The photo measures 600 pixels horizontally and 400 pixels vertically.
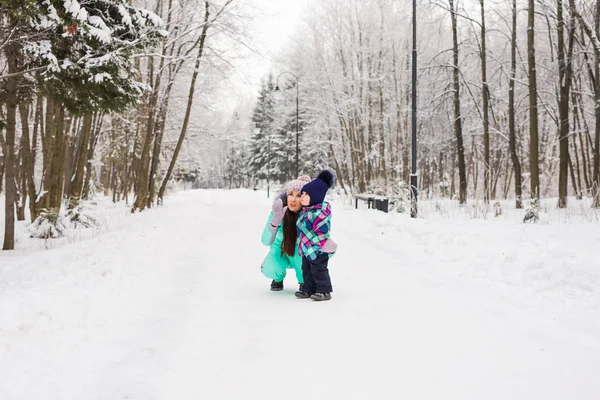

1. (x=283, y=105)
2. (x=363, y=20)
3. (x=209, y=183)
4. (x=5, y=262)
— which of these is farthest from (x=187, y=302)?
(x=209, y=183)

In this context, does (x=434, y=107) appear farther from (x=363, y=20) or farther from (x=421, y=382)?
(x=421, y=382)

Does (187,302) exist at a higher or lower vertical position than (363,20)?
lower

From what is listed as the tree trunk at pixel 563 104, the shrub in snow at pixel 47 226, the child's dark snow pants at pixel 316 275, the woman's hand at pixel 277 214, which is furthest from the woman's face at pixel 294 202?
the tree trunk at pixel 563 104

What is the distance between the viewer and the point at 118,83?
927cm

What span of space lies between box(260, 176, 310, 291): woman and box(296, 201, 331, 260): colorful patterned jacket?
0.20 metres

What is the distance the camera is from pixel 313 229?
496 cm

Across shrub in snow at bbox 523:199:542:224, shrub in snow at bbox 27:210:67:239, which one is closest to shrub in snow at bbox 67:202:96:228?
shrub in snow at bbox 27:210:67:239

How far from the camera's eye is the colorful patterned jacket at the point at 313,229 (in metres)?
4.92

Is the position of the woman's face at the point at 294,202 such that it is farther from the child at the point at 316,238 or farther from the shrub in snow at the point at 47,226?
the shrub in snow at the point at 47,226

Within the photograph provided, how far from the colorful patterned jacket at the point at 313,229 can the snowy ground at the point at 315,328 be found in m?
0.58

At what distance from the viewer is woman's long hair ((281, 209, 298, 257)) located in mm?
5188

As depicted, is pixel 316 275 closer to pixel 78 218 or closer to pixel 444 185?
pixel 78 218

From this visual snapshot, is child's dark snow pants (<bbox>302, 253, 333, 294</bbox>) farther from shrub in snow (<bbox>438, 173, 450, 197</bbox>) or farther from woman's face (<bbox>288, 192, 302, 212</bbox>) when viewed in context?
shrub in snow (<bbox>438, 173, 450, 197</bbox>)

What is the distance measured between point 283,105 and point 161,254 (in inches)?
1566
